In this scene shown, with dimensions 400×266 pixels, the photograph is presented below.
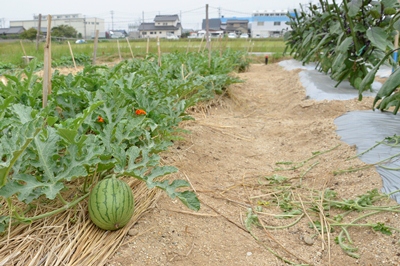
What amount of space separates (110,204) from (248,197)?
1106 mm

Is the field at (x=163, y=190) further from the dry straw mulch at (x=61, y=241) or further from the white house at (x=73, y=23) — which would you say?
the white house at (x=73, y=23)

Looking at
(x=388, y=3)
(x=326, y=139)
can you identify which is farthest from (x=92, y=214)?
(x=388, y=3)

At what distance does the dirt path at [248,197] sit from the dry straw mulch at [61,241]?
8 centimetres

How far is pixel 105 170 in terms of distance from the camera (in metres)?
1.92

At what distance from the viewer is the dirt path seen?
182 centimetres

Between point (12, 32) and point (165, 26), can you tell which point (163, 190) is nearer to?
point (12, 32)

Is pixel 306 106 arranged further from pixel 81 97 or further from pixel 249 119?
pixel 81 97

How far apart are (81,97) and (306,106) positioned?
11.6 ft

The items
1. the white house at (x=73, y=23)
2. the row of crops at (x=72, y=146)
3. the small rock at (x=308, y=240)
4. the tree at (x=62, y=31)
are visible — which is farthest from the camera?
the white house at (x=73, y=23)

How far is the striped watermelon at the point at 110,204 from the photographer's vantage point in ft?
5.49

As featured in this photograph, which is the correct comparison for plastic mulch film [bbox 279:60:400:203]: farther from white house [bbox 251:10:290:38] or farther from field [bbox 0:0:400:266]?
white house [bbox 251:10:290:38]

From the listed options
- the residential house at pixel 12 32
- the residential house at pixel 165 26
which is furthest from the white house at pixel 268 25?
the residential house at pixel 12 32

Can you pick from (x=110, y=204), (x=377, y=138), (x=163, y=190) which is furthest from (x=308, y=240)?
(x=377, y=138)

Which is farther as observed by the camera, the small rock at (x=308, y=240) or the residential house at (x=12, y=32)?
the residential house at (x=12, y=32)
